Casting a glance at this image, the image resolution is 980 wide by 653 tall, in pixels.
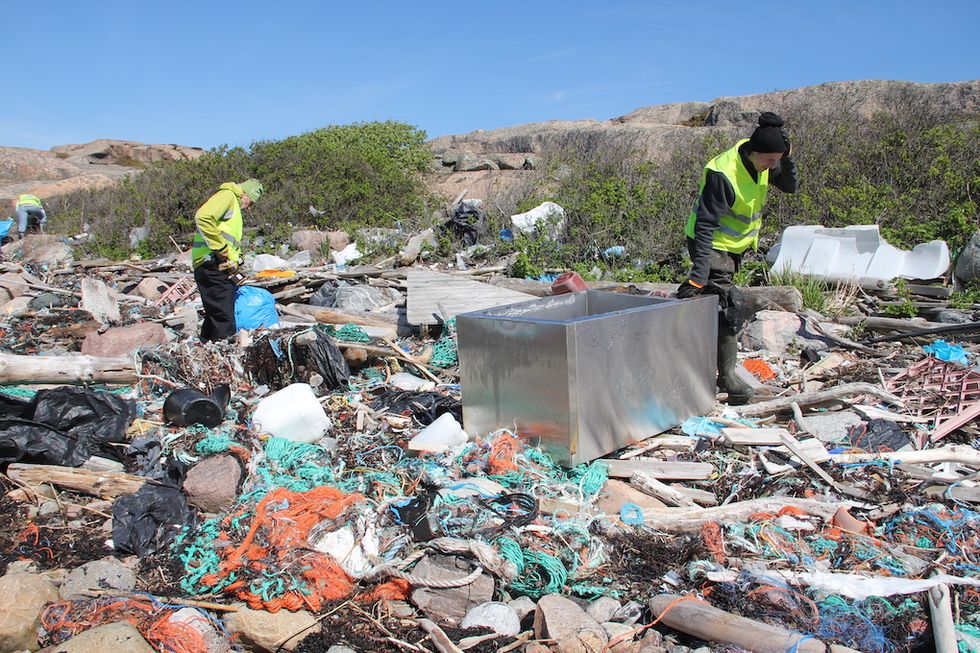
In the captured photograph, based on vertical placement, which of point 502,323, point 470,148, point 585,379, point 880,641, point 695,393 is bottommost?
point 880,641

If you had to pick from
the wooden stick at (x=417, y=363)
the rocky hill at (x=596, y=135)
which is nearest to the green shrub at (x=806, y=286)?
the wooden stick at (x=417, y=363)

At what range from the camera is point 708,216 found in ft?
14.9

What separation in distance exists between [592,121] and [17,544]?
23.5m

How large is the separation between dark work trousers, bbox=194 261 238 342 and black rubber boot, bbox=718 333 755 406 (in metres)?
4.28

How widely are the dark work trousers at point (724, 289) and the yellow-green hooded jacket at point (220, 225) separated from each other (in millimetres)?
4057

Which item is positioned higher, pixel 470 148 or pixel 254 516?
pixel 470 148

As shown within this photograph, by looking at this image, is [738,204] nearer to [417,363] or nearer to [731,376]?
[731,376]

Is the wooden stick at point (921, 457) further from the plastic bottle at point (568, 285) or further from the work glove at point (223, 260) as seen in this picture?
the work glove at point (223, 260)

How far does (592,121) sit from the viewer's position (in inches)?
969

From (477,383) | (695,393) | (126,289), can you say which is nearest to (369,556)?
(477,383)

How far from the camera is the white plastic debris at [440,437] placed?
13.5ft

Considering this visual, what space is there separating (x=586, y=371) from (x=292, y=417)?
205 cm

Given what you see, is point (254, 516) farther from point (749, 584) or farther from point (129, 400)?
point (749, 584)

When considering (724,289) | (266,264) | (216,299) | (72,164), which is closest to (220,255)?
(216,299)
